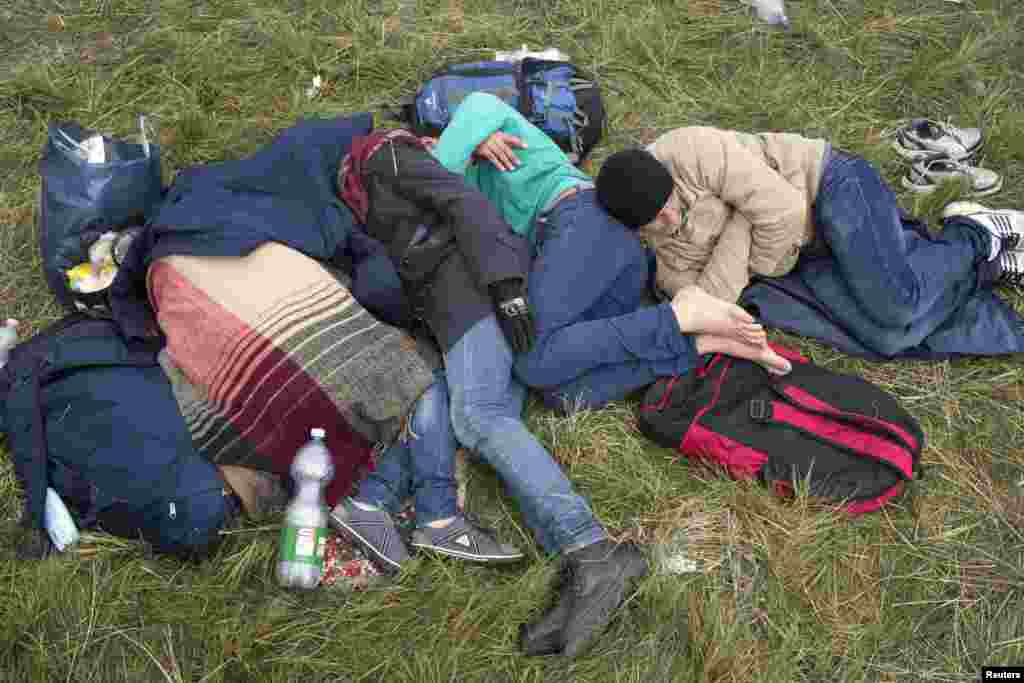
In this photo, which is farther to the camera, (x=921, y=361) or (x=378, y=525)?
(x=921, y=361)

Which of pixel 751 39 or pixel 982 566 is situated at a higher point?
pixel 751 39

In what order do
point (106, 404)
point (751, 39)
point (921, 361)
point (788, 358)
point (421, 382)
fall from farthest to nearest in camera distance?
point (751, 39) → point (921, 361) → point (788, 358) → point (421, 382) → point (106, 404)

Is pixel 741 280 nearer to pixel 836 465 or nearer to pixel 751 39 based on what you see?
pixel 836 465

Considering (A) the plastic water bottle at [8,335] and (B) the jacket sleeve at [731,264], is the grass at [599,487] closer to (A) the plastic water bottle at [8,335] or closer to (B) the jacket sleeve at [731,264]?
(A) the plastic water bottle at [8,335]

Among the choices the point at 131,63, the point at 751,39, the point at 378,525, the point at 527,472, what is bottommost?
the point at 378,525

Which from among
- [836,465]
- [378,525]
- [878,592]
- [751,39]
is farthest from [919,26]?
[378,525]

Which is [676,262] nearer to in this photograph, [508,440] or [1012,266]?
[508,440]

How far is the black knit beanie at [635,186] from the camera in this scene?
123 inches

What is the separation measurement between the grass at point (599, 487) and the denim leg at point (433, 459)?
0.58 ft

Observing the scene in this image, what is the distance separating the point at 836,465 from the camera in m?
3.13

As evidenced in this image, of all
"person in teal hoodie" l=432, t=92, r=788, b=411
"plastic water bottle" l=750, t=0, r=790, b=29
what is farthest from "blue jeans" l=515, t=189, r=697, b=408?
"plastic water bottle" l=750, t=0, r=790, b=29

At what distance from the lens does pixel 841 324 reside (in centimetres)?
367

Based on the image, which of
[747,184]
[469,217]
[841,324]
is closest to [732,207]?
[747,184]

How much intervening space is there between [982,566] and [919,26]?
3453mm
